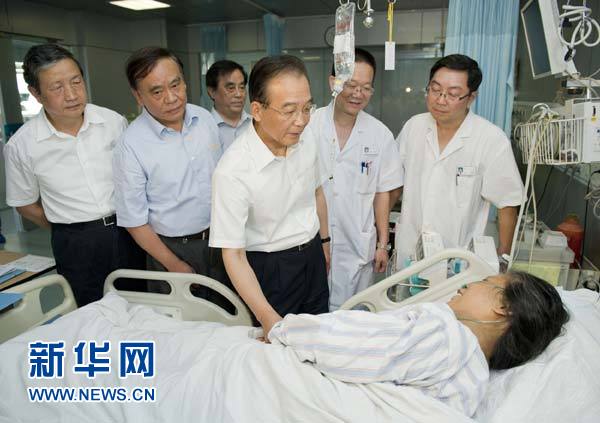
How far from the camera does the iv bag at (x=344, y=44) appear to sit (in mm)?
1647

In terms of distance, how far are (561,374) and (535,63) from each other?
1354 millimetres

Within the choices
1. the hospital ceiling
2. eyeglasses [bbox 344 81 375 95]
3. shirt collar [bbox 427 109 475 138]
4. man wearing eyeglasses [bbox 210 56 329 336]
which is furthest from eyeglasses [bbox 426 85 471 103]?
the hospital ceiling

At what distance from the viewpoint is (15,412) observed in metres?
1.27

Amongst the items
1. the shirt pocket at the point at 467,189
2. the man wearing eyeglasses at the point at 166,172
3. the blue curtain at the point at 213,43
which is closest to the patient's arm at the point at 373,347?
the man wearing eyeglasses at the point at 166,172

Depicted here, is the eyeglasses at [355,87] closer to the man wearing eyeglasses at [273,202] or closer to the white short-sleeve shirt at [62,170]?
the man wearing eyeglasses at [273,202]

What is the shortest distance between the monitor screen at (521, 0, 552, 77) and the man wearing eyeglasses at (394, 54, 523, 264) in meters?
0.24

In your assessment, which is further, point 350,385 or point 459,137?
point 459,137

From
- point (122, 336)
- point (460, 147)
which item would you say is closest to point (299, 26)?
point (460, 147)

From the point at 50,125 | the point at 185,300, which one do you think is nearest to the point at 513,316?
the point at 185,300

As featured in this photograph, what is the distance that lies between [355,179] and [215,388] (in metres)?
1.29

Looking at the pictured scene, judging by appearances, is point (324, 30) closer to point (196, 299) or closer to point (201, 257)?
point (201, 257)

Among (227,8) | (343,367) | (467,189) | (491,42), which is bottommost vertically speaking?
(343,367)

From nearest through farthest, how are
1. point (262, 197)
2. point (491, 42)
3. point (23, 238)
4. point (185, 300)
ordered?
point (262, 197), point (185, 300), point (491, 42), point (23, 238)

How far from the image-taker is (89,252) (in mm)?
2041
